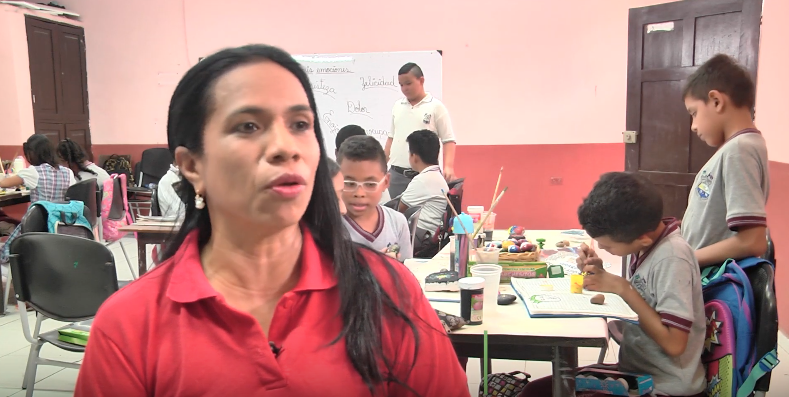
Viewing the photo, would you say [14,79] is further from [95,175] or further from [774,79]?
[774,79]

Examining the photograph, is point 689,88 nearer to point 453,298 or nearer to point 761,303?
point 761,303

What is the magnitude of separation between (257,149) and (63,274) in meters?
1.83

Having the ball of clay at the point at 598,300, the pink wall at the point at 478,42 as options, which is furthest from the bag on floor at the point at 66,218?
the ball of clay at the point at 598,300

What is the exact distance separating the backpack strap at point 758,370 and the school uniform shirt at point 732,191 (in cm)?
48

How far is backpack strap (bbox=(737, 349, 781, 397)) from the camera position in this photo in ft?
5.12

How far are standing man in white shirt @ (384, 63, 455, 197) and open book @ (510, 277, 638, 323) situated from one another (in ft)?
8.67

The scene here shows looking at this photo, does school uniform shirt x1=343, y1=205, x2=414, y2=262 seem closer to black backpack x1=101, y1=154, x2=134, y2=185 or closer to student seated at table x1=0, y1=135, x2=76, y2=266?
student seated at table x1=0, y1=135, x2=76, y2=266

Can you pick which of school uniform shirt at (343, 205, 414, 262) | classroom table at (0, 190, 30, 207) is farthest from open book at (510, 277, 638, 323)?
classroom table at (0, 190, 30, 207)

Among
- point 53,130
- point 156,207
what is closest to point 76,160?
point 156,207

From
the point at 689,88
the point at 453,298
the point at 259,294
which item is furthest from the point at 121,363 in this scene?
the point at 689,88

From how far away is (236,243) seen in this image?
3.35 ft

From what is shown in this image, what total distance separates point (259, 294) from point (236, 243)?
98 millimetres

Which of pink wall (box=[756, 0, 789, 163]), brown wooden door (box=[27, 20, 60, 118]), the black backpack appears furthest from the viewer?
the black backpack

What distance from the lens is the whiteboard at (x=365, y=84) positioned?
20.5ft
